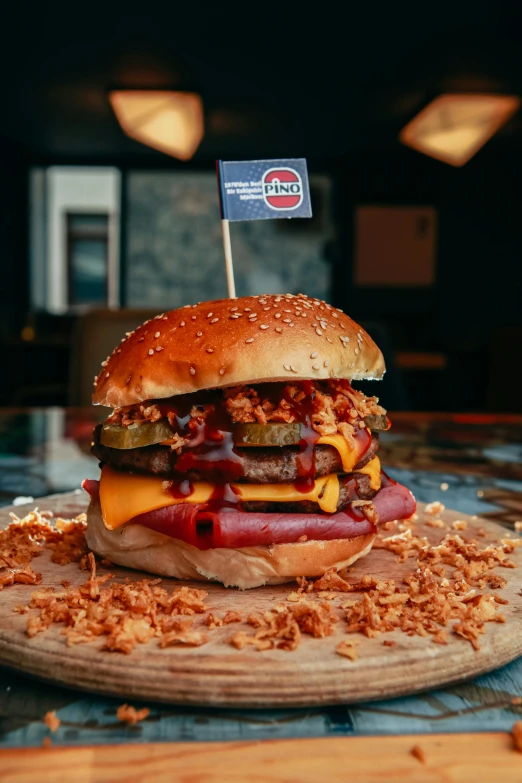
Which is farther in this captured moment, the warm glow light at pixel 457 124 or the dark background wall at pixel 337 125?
the warm glow light at pixel 457 124

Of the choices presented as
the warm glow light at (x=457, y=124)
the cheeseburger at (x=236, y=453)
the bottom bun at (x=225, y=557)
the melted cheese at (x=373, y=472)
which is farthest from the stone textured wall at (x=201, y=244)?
the bottom bun at (x=225, y=557)

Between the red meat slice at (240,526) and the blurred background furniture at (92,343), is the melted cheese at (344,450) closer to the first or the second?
the red meat slice at (240,526)

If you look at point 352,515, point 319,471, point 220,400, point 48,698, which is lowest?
point 48,698

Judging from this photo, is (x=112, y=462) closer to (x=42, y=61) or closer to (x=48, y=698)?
(x=48, y=698)

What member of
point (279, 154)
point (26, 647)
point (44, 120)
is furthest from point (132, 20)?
point (26, 647)

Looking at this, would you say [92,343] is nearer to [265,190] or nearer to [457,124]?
[265,190]
